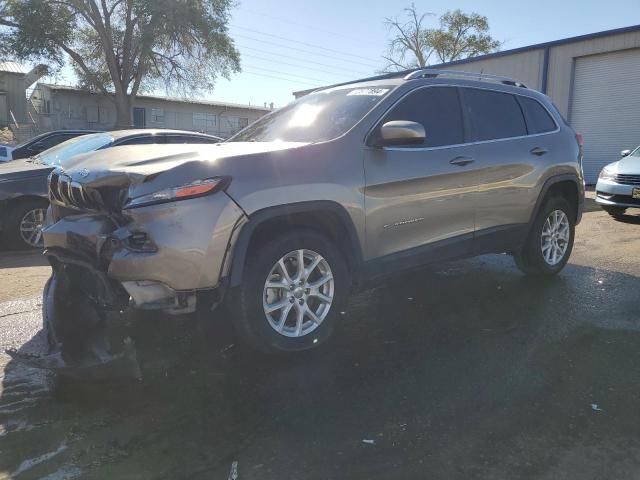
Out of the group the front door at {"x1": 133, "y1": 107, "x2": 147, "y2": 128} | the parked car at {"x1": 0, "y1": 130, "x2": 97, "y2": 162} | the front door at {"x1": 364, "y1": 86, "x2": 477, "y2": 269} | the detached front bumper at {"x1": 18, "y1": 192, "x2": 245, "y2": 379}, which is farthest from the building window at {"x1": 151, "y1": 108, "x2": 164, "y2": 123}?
the detached front bumper at {"x1": 18, "y1": 192, "x2": 245, "y2": 379}

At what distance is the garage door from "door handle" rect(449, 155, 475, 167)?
14801 millimetres

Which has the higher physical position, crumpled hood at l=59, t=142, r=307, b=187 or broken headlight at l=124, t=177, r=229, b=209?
crumpled hood at l=59, t=142, r=307, b=187

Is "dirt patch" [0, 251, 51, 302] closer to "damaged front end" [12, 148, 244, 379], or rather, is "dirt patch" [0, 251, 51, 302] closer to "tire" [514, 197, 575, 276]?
"damaged front end" [12, 148, 244, 379]

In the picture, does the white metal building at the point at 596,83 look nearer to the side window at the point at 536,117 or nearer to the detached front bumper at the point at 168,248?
the side window at the point at 536,117

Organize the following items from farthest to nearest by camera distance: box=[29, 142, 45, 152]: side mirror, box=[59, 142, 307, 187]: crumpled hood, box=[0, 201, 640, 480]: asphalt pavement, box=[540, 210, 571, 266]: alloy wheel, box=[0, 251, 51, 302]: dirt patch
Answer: box=[29, 142, 45, 152]: side mirror < box=[540, 210, 571, 266]: alloy wheel < box=[0, 251, 51, 302]: dirt patch < box=[59, 142, 307, 187]: crumpled hood < box=[0, 201, 640, 480]: asphalt pavement

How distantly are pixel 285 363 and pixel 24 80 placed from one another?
140ft

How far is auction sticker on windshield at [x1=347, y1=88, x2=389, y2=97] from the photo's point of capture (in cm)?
416

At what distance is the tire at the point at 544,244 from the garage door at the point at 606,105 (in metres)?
13.0

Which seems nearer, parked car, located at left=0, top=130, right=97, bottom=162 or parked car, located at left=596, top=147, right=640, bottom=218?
parked car, located at left=596, top=147, right=640, bottom=218

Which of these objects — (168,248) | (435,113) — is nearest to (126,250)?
(168,248)

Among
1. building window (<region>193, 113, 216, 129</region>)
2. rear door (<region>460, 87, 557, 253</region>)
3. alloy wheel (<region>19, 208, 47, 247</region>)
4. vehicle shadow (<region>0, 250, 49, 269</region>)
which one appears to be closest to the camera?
rear door (<region>460, 87, 557, 253</region>)

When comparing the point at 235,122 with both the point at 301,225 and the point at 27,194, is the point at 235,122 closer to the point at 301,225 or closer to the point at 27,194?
the point at 27,194

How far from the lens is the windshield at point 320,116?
395 cm

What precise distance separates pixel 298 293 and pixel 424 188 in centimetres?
138
